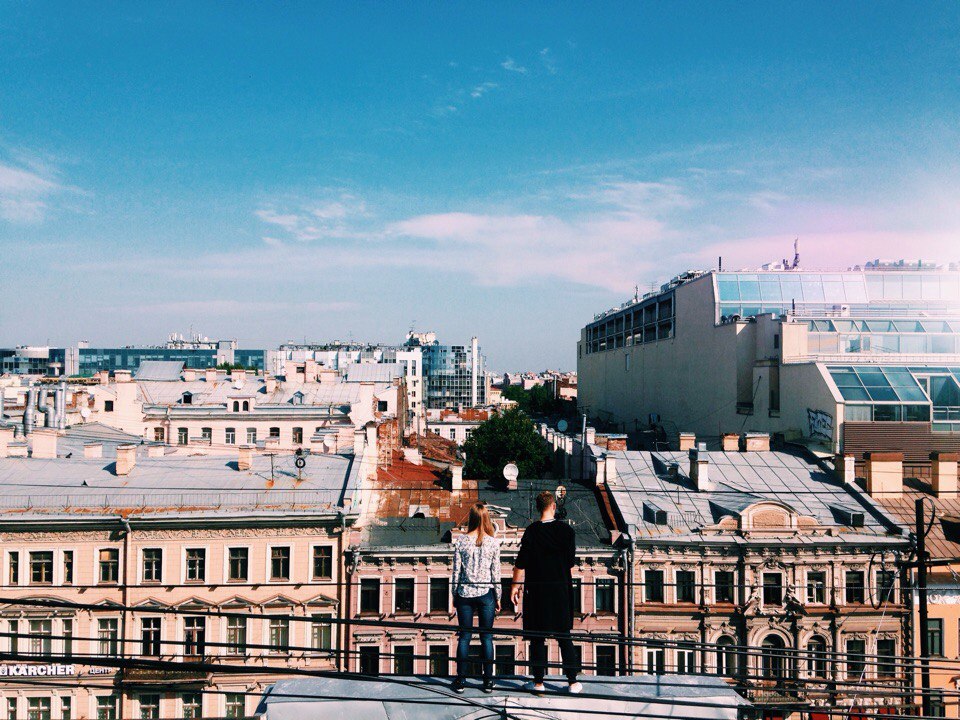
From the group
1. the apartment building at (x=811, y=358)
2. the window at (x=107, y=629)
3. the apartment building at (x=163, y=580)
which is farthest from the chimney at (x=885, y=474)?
the window at (x=107, y=629)

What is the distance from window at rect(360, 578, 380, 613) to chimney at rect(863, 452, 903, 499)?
1272 cm

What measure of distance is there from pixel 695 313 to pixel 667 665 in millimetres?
25411

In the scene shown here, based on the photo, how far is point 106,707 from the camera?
1557 cm

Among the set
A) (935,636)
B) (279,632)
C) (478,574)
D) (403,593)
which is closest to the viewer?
(478,574)

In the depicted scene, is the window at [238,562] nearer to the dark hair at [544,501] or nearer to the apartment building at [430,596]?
the apartment building at [430,596]

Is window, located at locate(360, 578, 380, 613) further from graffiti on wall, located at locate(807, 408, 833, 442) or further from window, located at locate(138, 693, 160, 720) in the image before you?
graffiti on wall, located at locate(807, 408, 833, 442)

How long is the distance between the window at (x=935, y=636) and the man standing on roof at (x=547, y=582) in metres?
12.6

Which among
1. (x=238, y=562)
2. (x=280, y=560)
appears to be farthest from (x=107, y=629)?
(x=280, y=560)

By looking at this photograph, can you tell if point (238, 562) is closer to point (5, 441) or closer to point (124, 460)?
point (124, 460)

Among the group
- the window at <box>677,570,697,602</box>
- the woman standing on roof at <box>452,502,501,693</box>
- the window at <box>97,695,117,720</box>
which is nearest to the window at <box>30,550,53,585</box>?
the window at <box>97,695,117,720</box>

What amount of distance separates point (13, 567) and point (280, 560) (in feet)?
19.2

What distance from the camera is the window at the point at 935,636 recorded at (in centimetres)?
1499

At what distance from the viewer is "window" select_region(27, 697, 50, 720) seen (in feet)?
50.7

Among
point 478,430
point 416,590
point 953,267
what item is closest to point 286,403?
point 478,430
